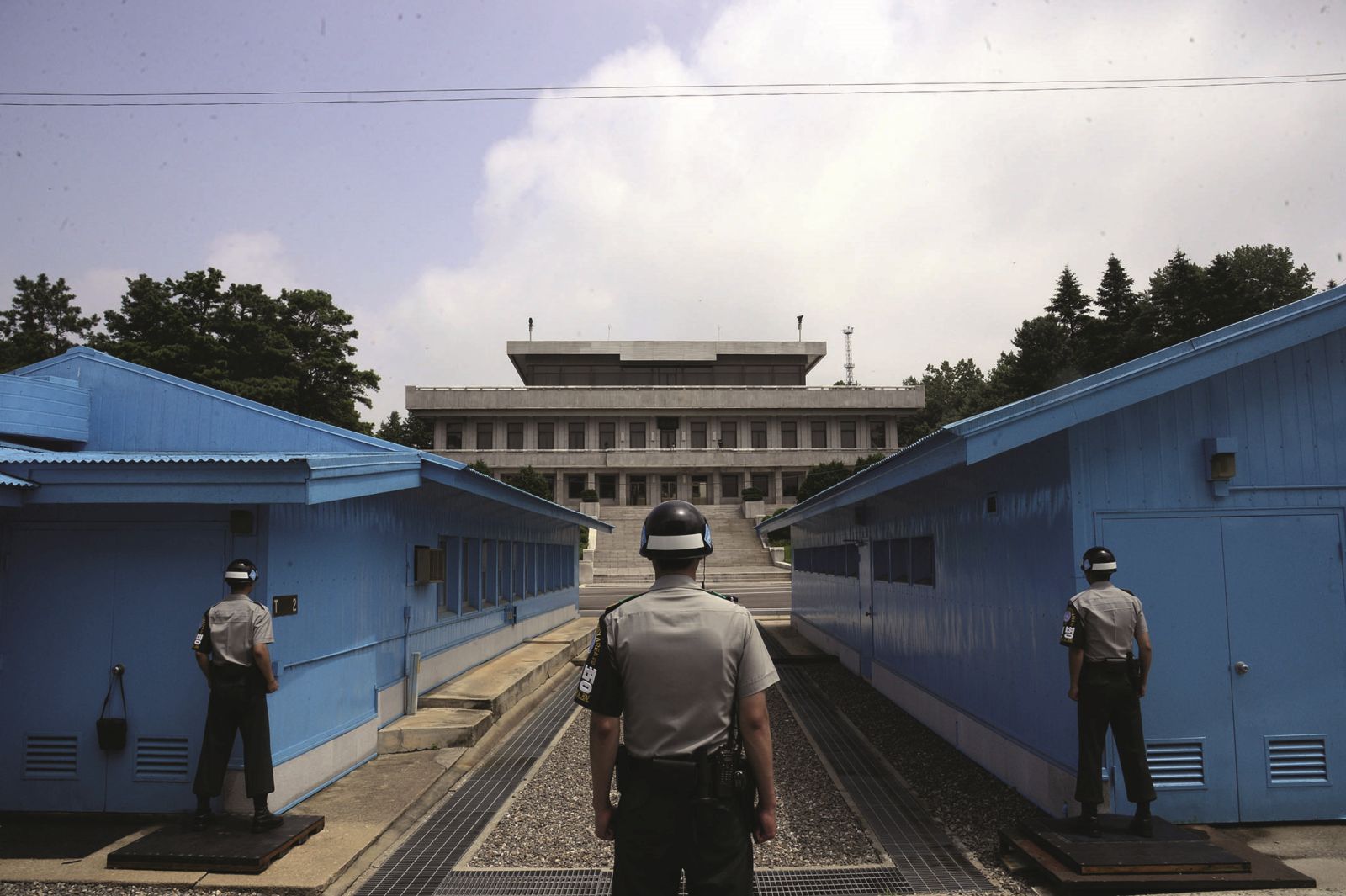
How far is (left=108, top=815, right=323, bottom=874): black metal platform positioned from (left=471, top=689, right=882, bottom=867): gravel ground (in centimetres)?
138

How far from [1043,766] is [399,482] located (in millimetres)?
6198

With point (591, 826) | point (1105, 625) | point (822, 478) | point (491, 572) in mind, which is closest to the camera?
point (1105, 625)

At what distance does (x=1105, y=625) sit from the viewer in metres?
5.68

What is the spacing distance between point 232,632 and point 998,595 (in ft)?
21.3

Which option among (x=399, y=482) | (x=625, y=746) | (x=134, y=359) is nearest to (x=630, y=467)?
(x=134, y=359)

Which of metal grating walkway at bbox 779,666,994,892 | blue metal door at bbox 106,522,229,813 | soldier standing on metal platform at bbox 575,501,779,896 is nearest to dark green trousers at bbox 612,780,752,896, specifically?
soldier standing on metal platform at bbox 575,501,779,896

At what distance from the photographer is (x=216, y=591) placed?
690cm

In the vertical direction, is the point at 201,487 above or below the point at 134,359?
below

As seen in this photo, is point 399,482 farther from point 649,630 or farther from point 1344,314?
point 1344,314

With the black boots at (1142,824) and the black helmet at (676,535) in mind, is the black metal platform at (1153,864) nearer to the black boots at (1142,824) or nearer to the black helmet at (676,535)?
the black boots at (1142,824)

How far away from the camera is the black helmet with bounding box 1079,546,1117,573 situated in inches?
228

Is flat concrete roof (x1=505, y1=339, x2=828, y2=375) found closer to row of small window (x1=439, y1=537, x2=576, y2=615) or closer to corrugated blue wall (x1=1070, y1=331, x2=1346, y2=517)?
row of small window (x1=439, y1=537, x2=576, y2=615)

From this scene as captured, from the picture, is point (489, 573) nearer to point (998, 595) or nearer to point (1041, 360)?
point (998, 595)

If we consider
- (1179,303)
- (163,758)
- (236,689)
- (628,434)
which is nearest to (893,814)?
(236,689)
